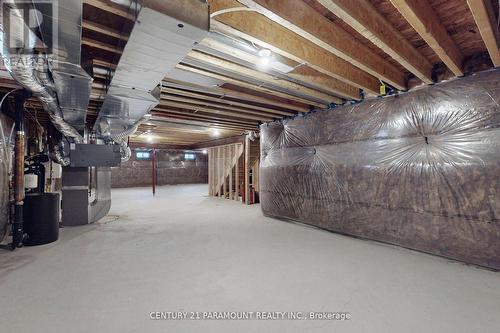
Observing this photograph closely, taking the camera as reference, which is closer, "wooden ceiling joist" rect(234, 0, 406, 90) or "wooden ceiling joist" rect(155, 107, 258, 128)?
"wooden ceiling joist" rect(234, 0, 406, 90)

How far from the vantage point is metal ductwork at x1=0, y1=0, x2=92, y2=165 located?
113 cm

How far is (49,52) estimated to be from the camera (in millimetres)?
Answer: 1461

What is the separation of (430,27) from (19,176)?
4427 millimetres

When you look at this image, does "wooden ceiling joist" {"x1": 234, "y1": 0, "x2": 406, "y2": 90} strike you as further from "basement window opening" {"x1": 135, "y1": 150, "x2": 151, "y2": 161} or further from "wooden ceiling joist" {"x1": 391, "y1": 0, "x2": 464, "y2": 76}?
"basement window opening" {"x1": 135, "y1": 150, "x2": 151, "y2": 161}

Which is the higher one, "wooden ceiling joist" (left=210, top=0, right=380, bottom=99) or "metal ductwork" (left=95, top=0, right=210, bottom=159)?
"wooden ceiling joist" (left=210, top=0, right=380, bottom=99)

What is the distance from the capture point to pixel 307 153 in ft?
12.6

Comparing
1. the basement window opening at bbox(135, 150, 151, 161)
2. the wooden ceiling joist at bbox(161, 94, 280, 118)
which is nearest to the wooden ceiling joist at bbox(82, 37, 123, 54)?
Result: the wooden ceiling joist at bbox(161, 94, 280, 118)

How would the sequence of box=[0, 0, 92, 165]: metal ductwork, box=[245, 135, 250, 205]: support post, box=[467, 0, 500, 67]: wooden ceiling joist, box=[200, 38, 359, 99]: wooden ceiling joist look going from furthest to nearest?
box=[245, 135, 250, 205]: support post
box=[200, 38, 359, 99]: wooden ceiling joist
box=[467, 0, 500, 67]: wooden ceiling joist
box=[0, 0, 92, 165]: metal ductwork

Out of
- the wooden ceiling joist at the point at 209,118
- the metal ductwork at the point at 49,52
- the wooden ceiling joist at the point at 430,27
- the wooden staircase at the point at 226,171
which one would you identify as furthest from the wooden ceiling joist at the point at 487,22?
the wooden staircase at the point at 226,171

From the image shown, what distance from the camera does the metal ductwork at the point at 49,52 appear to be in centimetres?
113

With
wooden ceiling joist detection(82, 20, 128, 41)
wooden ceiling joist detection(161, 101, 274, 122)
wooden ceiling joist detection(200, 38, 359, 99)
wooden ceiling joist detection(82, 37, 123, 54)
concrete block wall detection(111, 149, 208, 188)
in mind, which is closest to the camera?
wooden ceiling joist detection(82, 20, 128, 41)

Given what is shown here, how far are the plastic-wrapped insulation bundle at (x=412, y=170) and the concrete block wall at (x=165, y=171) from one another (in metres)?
9.10

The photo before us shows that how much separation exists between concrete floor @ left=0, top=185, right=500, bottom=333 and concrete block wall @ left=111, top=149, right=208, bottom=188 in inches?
333

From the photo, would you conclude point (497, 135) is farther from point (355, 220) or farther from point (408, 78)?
point (355, 220)
